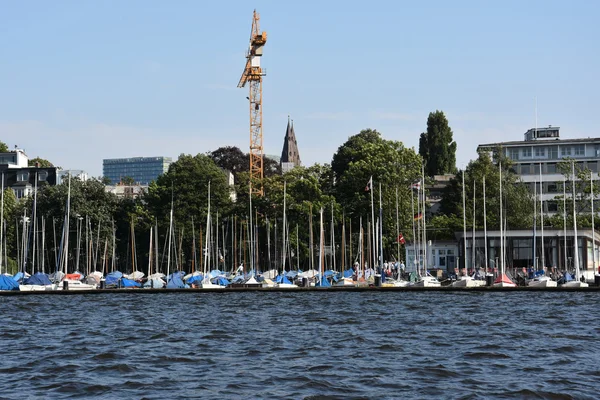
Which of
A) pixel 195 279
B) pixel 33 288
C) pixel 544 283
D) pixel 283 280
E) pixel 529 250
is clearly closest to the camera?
pixel 544 283

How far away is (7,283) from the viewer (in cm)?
7538

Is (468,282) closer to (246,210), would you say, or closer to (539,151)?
(246,210)

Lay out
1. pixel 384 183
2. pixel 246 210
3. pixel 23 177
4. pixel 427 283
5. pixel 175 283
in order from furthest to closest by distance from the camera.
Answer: pixel 23 177 → pixel 246 210 → pixel 384 183 → pixel 175 283 → pixel 427 283

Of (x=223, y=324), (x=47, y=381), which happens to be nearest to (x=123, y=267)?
(x=223, y=324)

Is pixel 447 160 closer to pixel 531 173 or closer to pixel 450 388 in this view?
pixel 531 173

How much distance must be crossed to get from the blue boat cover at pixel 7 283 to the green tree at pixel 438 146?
8355 cm

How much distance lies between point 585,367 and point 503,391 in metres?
5.34

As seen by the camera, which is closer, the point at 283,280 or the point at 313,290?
the point at 313,290

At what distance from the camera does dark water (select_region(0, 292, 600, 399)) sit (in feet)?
83.3

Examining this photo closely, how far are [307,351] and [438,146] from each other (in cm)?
11853

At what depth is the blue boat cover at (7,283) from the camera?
75000mm

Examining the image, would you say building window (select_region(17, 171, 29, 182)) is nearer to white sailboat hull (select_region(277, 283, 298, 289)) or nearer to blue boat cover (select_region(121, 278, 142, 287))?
blue boat cover (select_region(121, 278, 142, 287))

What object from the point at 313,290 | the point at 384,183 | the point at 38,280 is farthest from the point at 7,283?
the point at 384,183

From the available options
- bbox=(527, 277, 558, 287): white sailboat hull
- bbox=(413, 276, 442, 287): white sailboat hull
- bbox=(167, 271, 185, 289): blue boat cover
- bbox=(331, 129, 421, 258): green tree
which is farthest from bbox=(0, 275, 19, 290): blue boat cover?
bbox=(527, 277, 558, 287): white sailboat hull
